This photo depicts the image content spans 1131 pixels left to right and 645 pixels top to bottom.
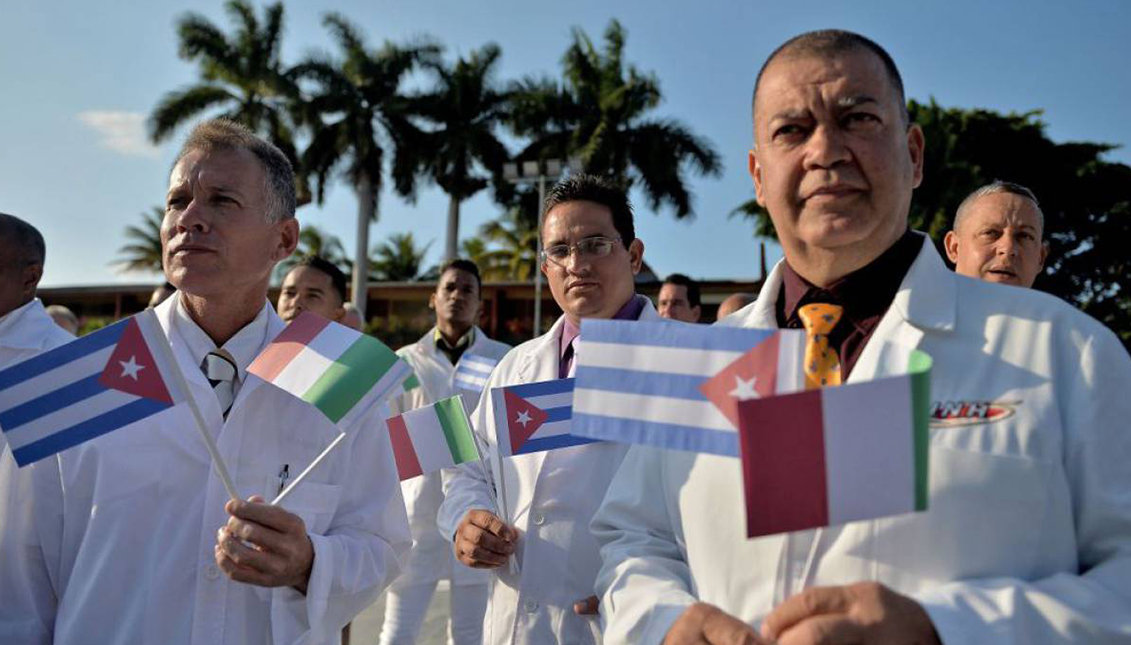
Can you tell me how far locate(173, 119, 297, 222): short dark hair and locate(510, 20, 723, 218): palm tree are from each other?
28.3 meters

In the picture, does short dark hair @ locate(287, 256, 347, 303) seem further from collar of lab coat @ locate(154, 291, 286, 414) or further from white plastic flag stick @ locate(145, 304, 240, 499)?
white plastic flag stick @ locate(145, 304, 240, 499)

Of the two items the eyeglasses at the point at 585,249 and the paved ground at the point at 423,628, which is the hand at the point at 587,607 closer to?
the eyeglasses at the point at 585,249

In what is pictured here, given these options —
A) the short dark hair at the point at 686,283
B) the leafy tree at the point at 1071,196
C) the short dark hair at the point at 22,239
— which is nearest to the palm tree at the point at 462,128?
the leafy tree at the point at 1071,196

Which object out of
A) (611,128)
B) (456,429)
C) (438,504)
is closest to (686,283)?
(438,504)

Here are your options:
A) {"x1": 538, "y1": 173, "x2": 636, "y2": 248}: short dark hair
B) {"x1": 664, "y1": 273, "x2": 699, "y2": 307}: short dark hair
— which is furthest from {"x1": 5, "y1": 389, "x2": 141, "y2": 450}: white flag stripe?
{"x1": 664, "y1": 273, "x2": 699, "y2": 307}: short dark hair

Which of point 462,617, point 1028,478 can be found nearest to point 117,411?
point 1028,478

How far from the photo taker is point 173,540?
7.20 ft

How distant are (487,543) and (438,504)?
2.68 meters

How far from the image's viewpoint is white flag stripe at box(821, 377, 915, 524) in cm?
131

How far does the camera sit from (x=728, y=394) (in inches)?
60.5

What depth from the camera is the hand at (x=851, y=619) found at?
1312mm

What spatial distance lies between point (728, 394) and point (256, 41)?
1365 inches

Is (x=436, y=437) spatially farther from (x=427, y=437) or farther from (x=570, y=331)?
(x=570, y=331)

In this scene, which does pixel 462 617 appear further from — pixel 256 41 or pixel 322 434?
pixel 256 41
